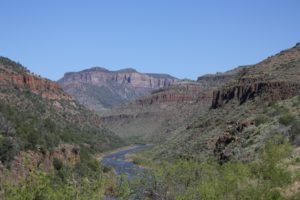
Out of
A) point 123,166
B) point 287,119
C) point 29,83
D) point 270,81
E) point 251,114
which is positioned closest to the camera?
point 287,119

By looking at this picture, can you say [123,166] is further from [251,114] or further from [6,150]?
[6,150]

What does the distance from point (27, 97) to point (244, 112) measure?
54778 mm

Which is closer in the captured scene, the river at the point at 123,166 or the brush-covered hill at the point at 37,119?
the brush-covered hill at the point at 37,119

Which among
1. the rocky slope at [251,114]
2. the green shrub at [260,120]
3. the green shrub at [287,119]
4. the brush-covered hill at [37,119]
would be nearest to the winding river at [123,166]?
the brush-covered hill at [37,119]

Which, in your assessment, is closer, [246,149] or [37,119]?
[246,149]

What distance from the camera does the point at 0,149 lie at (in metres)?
69.8

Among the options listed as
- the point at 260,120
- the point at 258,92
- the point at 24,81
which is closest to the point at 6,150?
the point at 260,120

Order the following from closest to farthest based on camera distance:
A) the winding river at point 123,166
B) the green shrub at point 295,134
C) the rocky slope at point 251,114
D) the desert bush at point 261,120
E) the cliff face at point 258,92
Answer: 1. the green shrub at point 295,134
2. the rocky slope at point 251,114
3. the desert bush at point 261,120
4. the winding river at point 123,166
5. the cliff face at point 258,92

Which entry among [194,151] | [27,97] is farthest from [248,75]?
[27,97]

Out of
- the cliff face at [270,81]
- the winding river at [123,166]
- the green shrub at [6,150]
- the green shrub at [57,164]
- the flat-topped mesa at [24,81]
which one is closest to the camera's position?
the green shrub at [6,150]

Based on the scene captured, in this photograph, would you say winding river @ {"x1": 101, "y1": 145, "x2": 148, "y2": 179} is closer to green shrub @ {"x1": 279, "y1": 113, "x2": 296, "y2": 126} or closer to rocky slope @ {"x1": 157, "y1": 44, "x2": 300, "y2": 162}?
rocky slope @ {"x1": 157, "y1": 44, "x2": 300, "y2": 162}

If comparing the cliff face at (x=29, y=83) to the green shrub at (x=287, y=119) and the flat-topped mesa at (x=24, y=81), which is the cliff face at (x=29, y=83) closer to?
the flat-topped mesa at (x=24, y=81)

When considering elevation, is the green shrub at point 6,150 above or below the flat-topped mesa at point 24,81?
below

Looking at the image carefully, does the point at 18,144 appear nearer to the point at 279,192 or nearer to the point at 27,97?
the point at 279,192
